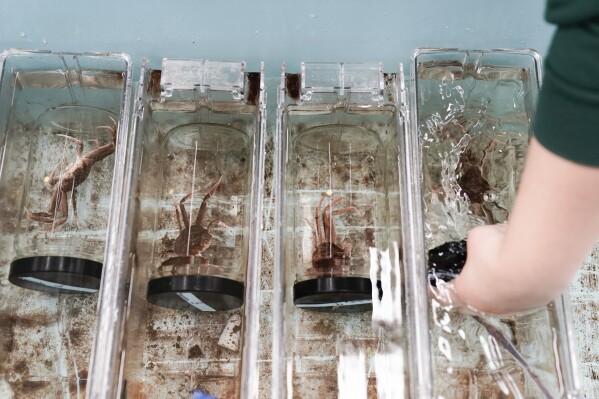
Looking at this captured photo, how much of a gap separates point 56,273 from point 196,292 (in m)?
0.24

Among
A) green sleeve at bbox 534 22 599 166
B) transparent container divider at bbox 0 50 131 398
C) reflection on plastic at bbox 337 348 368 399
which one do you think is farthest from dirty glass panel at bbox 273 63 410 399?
green sleeve at bbox 534 22 599 166

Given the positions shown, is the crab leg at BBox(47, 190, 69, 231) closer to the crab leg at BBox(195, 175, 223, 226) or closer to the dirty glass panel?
the crab leg at BBox(195, 175, 223, 226)

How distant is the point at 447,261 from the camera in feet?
3.42

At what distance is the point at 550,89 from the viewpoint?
560 mm

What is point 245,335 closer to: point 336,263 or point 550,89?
point 336,263

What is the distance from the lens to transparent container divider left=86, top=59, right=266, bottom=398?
1043mm


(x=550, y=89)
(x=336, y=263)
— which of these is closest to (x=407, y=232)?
(x=336, y=263)

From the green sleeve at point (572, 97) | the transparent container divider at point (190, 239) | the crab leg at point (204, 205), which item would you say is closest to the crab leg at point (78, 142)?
the transparent container divider at point (190, 239)

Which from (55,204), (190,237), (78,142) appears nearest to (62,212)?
(55,204)

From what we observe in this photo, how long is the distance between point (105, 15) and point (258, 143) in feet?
1.24

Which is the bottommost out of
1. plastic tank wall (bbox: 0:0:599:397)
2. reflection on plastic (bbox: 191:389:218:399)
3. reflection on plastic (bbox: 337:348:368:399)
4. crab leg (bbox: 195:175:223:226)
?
reflection on plastic (bbox: 191:389:218:399)

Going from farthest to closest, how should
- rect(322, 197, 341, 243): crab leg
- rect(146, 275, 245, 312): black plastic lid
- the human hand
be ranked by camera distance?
rect(322, 197, 341, 243): crab leg → rect(146, 275, 245, 312): black plastic lid → the human hand

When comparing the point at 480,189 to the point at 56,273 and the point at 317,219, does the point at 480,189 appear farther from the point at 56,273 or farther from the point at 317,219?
the point at 56,273

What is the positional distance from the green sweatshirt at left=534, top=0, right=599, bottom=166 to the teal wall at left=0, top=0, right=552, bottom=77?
2.15ft
